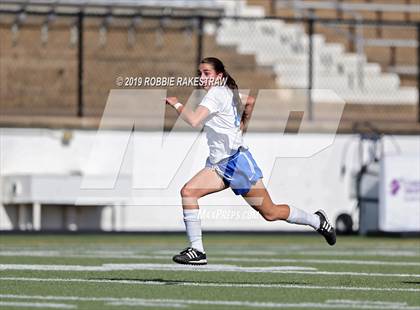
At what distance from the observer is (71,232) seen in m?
17.4

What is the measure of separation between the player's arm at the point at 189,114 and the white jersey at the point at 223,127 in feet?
0.40

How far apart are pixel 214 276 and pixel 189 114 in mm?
1418

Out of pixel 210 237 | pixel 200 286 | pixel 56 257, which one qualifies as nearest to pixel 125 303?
pixel 200 286

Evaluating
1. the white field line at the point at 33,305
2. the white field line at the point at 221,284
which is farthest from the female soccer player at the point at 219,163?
the white field line at the point at 33,305

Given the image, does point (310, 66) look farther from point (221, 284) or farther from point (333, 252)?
point (221, 284)

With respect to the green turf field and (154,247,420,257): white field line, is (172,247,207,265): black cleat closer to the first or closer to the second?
the green turf field

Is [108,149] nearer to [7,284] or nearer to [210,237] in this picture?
[210,237]

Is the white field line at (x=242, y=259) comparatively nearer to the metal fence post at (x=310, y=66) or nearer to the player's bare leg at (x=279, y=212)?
the player's bare leg at (x=279, y=212)

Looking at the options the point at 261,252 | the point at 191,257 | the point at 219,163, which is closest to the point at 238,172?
the point at 219,163

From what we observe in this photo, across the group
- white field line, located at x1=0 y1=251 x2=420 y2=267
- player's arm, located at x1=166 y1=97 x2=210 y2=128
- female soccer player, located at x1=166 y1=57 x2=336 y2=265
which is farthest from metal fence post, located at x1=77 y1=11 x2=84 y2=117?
player's arm, located at x1=166 y1=97 x2=210 y2=128

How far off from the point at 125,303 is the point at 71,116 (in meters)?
10.5

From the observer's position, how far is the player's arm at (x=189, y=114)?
29.4ft

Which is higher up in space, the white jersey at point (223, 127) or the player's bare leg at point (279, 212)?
the white jersey at point (223, 127)

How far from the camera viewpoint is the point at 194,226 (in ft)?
30.9
